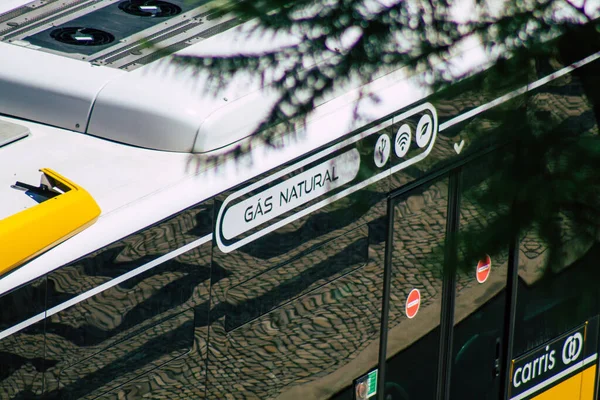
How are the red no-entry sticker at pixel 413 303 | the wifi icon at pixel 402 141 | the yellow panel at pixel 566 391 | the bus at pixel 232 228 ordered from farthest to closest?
the yellow panel at pixel 566 391 < the red no-entry sticker at pixel 413 303 < the wifi icon at pixel 402 141 < the bus at pixel 232 228

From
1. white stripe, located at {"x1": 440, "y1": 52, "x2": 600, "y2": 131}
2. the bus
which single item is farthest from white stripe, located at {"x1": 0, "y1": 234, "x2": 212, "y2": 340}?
white stripe, located at {"x1": 440, "y1": 52, "x2": 600, "y2": 131}

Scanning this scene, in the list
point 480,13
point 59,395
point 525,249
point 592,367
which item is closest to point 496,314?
point 592,367

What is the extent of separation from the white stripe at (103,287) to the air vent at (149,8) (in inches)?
43.0

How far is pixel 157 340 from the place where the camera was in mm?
3494

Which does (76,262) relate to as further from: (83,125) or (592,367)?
(592,367)

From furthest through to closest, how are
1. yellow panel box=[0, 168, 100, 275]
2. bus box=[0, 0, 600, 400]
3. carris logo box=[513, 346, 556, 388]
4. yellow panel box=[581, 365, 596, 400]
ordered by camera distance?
yellow panel box=[581, 365, 596, 400], carris logo box=[513, 346, 556, 388], yellow panel box=[0, 168, 100, 275], bus box=[0, 0, 600, 400]

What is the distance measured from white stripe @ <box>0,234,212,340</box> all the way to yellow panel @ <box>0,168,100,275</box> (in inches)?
6.5

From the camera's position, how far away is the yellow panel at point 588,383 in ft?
17.8

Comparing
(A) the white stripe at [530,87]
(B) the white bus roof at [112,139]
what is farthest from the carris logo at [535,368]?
(A) the white stripe at [530,87]

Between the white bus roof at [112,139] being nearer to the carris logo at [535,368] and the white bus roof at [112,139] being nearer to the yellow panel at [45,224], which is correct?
the yellow panel at [45,224]

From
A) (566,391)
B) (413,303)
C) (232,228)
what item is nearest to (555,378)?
(566,391)

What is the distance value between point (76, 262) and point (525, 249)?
1.47m

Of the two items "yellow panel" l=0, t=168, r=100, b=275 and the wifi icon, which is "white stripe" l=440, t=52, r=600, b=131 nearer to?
"yellow panel" l=0, t=168, r=100, b=275

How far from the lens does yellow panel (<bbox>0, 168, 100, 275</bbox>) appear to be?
3.05 meters
